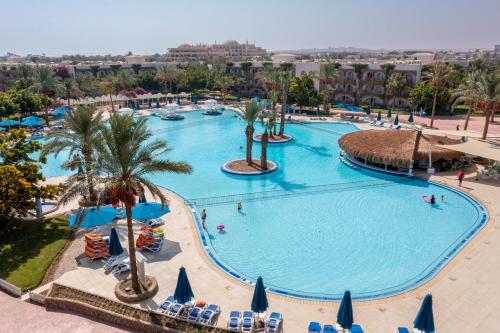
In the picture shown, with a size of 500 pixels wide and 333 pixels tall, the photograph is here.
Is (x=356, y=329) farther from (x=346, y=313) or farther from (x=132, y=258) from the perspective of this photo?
(x=132, y=258)

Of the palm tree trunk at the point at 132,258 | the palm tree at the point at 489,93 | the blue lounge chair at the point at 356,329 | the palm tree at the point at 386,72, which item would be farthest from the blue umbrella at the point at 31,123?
the palm tree at the point at 386,72

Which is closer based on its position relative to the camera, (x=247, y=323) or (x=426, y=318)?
(x=426, y=318)

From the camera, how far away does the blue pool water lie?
18547 millimetres

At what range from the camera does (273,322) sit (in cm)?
1398

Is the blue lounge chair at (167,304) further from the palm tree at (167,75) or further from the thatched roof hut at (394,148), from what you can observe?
the palm tree at (167,75)

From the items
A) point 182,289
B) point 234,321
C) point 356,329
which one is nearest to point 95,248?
point 182,289

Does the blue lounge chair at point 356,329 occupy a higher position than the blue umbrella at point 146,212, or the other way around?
the blue umbrella at point 146,212

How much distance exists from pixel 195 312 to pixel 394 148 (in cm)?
2604

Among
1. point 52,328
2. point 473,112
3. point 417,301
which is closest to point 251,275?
point 417,301

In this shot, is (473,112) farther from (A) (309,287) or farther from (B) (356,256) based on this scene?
(A) (309,287)

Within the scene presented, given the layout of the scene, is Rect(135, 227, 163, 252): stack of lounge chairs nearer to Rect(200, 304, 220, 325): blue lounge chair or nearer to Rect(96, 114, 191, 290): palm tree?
Rect(96, 114, 191, 290): palm tree

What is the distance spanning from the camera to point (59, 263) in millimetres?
18953

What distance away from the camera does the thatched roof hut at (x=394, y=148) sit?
32.9 meters

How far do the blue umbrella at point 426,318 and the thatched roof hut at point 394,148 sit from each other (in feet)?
69.4
